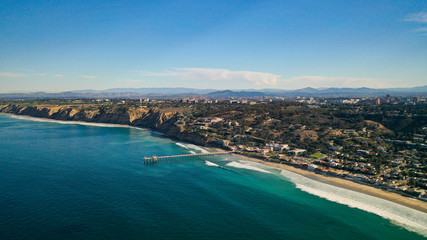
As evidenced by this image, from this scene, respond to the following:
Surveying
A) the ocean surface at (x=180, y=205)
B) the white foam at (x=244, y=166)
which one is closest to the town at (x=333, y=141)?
the white foam at (x=244, y=166)

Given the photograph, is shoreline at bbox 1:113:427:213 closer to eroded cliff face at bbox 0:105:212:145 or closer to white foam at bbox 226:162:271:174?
white foam at bbox 226:162:271:174

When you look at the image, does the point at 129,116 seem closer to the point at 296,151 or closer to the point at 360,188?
the point at 296,151

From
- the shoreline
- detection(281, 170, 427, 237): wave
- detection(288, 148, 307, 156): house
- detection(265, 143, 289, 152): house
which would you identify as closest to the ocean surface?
detection(281, 170, 427, 237): wave

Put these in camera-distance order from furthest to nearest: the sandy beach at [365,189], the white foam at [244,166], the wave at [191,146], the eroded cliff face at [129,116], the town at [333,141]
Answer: the eroded cliff face at [129,116] < the wave at [191,146] < the white foam at [244,166] < the town at [333,141] < the sandy beach at [365,189]

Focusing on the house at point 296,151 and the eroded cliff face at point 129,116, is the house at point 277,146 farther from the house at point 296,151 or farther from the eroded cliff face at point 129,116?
the eroded cliff face at point 129,116

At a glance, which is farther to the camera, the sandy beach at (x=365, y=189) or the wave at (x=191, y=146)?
the wave at (x=191, y=146)

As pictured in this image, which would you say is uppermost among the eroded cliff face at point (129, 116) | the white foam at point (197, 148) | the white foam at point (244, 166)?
the eroded cliff face at point (129, 116)

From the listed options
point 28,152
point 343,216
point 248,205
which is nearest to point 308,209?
point 343,216
